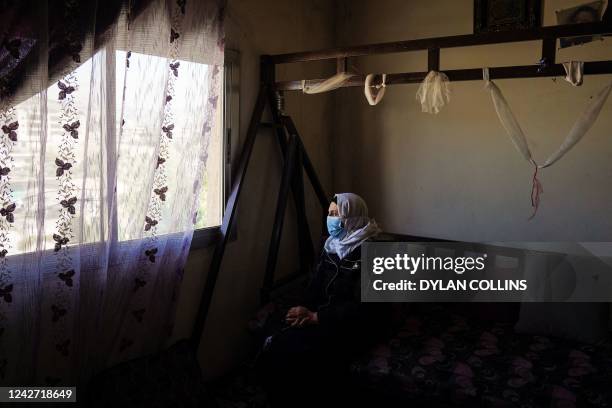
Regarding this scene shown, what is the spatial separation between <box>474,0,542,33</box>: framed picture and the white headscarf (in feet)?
4.28

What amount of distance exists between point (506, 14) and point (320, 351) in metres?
2.14

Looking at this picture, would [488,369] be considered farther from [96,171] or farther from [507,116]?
[96,171]

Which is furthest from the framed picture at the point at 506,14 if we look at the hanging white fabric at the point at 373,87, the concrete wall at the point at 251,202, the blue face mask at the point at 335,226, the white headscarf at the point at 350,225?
the blue face mask at the point at 335,226

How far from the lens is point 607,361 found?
2.13 meters

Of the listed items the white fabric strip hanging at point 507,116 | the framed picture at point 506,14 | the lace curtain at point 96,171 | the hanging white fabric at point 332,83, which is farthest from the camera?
the framed picture at point 506,14

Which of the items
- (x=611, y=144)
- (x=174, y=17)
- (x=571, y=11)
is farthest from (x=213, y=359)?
(x=571, y=11)

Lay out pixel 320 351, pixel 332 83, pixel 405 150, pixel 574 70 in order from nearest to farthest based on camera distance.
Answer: pixel 574 70 < pixel 320 351 < pixel 332 83 < pixel 405 150

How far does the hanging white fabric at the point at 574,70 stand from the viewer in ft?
6.41

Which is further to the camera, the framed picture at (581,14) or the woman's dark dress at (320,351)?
the framed picture at (581,14)

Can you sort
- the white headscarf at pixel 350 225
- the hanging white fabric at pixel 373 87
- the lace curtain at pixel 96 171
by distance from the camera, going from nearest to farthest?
1. the lace curtain at pixel 96 171
2. the hanging white fabric at pixel 373 87
3. the white headscarf at pixel 350 225

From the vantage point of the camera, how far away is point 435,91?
216cm

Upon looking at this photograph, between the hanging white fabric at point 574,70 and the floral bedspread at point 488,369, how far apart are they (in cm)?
122

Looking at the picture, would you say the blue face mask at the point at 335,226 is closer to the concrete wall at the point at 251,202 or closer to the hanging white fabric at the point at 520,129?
the concrete wall at the point at 251,202

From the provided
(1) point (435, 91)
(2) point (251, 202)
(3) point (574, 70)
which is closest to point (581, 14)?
(3) point (574, 70)
